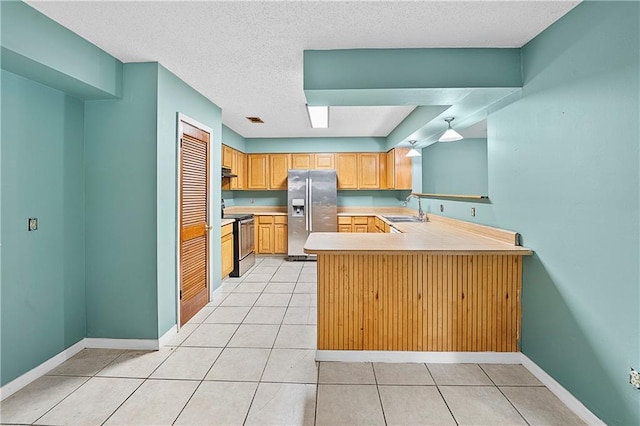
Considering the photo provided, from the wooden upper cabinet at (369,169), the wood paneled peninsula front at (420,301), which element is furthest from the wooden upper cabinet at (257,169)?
the wood paneled peninsula front at (420,301)

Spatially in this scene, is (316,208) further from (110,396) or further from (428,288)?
(110,396)

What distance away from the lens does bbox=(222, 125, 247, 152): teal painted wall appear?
15.7 feet

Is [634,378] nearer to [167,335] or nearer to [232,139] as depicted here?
[167,335]

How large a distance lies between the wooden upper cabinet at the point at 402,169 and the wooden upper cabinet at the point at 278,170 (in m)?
2.12

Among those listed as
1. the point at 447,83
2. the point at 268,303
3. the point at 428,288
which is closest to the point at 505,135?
the point at 447,83

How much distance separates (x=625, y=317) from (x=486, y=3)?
187cm

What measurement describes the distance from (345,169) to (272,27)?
398cm

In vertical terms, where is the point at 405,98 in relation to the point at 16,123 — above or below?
above

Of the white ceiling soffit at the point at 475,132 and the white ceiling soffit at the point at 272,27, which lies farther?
the white ceiling soffit at the point at 475,132

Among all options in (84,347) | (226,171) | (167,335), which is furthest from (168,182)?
(226,171)

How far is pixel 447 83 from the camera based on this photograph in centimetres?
231

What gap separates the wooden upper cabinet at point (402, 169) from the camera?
17.0 ft

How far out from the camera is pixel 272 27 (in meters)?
1.97

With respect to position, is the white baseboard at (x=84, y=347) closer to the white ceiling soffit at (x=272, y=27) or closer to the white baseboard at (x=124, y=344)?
the white baseboard at (x=124, y=344)
